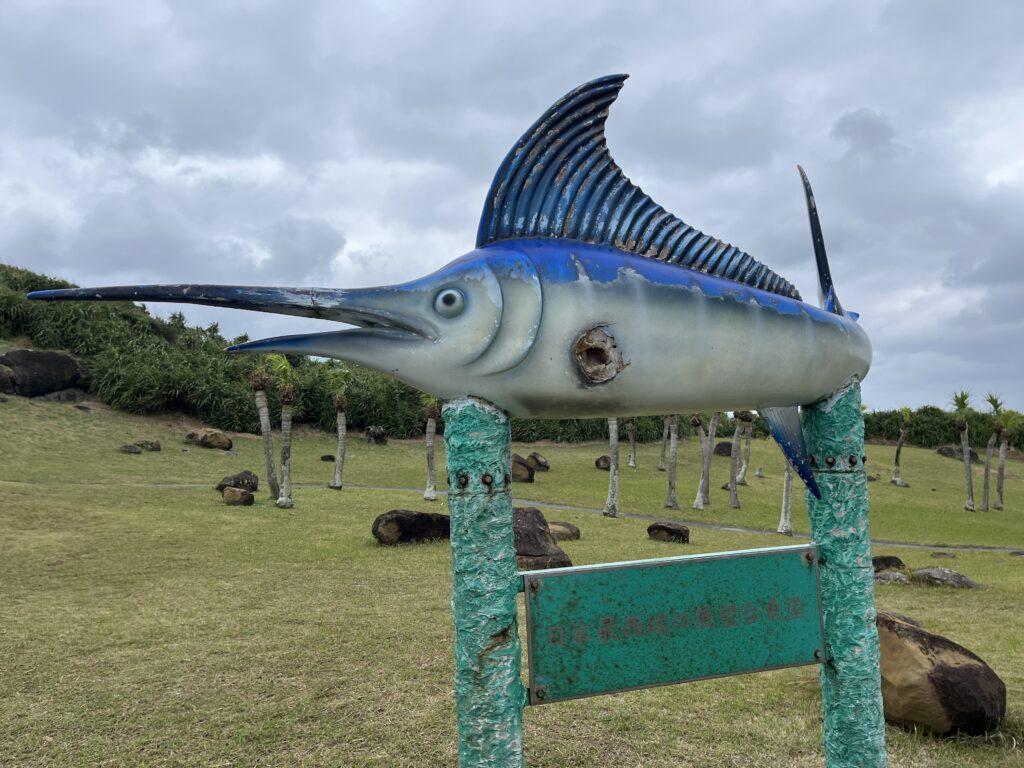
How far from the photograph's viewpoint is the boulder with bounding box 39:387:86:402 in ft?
75.7

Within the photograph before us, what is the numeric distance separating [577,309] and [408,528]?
9.19 metres

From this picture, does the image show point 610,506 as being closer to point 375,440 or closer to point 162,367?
point 375,440

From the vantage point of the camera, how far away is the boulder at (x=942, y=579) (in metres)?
9.06

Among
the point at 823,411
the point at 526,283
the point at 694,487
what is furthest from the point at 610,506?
the point at 526,283

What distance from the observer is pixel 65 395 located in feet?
76.7

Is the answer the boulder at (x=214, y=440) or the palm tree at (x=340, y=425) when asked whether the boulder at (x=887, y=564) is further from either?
the boulder at (x=214, y=440)

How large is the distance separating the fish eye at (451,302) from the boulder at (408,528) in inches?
356

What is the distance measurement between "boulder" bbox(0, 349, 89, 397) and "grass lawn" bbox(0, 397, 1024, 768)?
9.05 metres

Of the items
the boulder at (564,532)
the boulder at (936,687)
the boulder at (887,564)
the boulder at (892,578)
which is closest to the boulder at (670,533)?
the boulder at (564,532)

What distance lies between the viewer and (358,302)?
2389mm

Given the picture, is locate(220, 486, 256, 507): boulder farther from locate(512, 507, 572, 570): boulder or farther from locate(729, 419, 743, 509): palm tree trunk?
locate(729, 419, 743, 509): palm tree trunk

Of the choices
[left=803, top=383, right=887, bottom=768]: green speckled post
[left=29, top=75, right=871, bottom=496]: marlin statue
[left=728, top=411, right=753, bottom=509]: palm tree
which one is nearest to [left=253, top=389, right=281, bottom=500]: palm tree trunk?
[left=728, top=411, right=753, bottom=509]: palm tree

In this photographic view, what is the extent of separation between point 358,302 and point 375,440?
2468 cm

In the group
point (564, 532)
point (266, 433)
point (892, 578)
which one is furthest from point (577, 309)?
point (266, 433)
